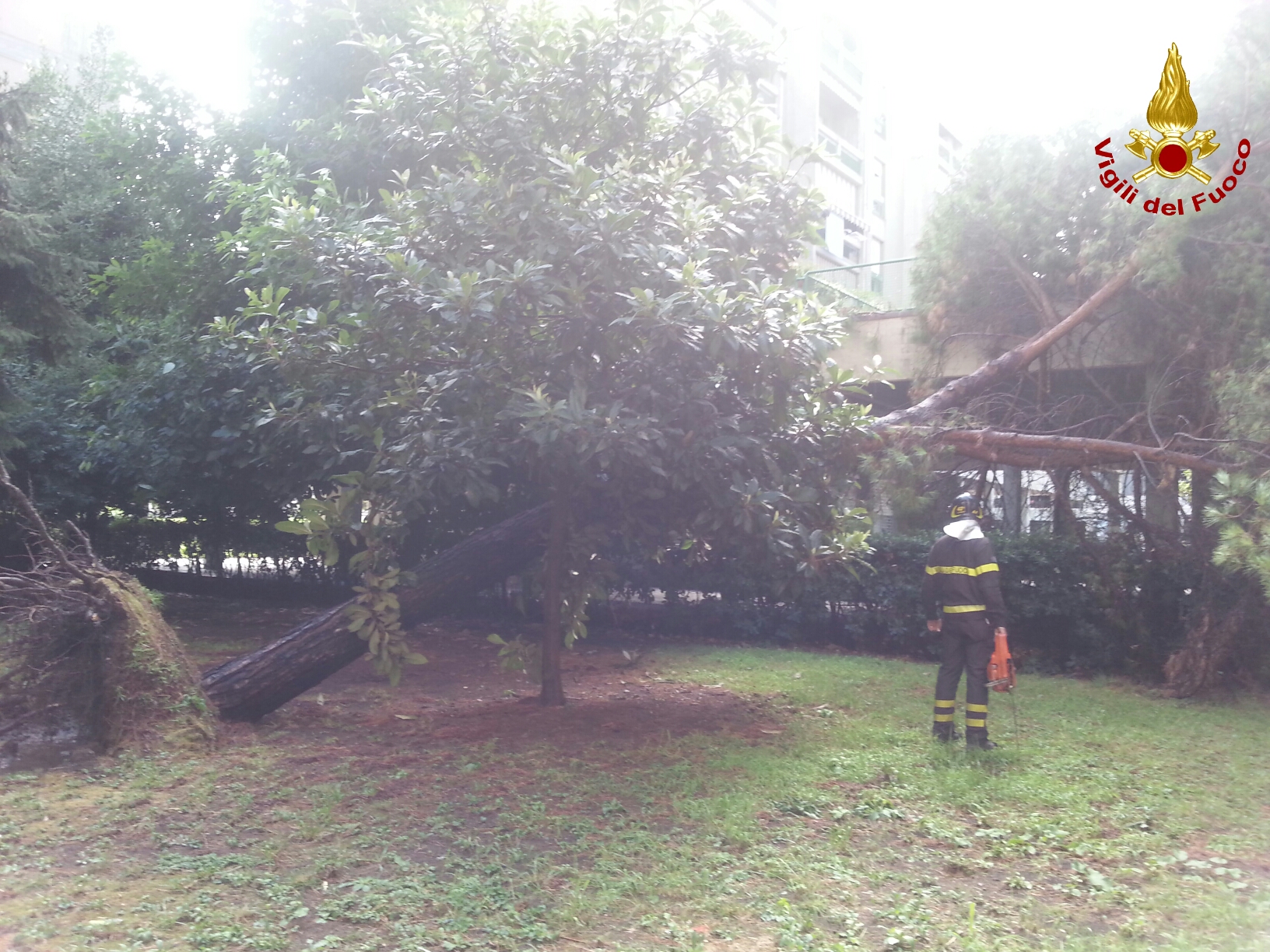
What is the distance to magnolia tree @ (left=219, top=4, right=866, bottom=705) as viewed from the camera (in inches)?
243

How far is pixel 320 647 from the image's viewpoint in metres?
7.53

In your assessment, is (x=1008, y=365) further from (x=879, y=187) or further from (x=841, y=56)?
(x=879, y=187)

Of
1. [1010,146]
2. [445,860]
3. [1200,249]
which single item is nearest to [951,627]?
[445,860]

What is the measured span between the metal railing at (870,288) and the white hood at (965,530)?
4927 mm

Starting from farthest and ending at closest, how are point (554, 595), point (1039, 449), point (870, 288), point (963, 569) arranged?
point (870, 288) < point (1039, 449) < point (554, 595) < point (963, 569)

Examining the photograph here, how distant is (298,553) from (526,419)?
966cm

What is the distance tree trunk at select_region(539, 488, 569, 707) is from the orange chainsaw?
10.2 ft

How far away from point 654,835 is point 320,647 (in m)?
3.44

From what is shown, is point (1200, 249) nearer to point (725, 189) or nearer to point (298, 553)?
point (725, 189)

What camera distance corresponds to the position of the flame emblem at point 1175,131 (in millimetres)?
8312

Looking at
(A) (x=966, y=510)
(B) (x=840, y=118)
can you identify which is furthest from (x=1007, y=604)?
(B) (x=840, y=118)

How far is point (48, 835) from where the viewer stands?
206 inches

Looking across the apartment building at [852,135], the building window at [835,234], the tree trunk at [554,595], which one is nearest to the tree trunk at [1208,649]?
the tree trunk at [554,595]

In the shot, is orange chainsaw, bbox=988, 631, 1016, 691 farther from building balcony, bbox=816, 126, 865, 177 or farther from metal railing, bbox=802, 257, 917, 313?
building balcony, bbox=816, 126, 865, 177
